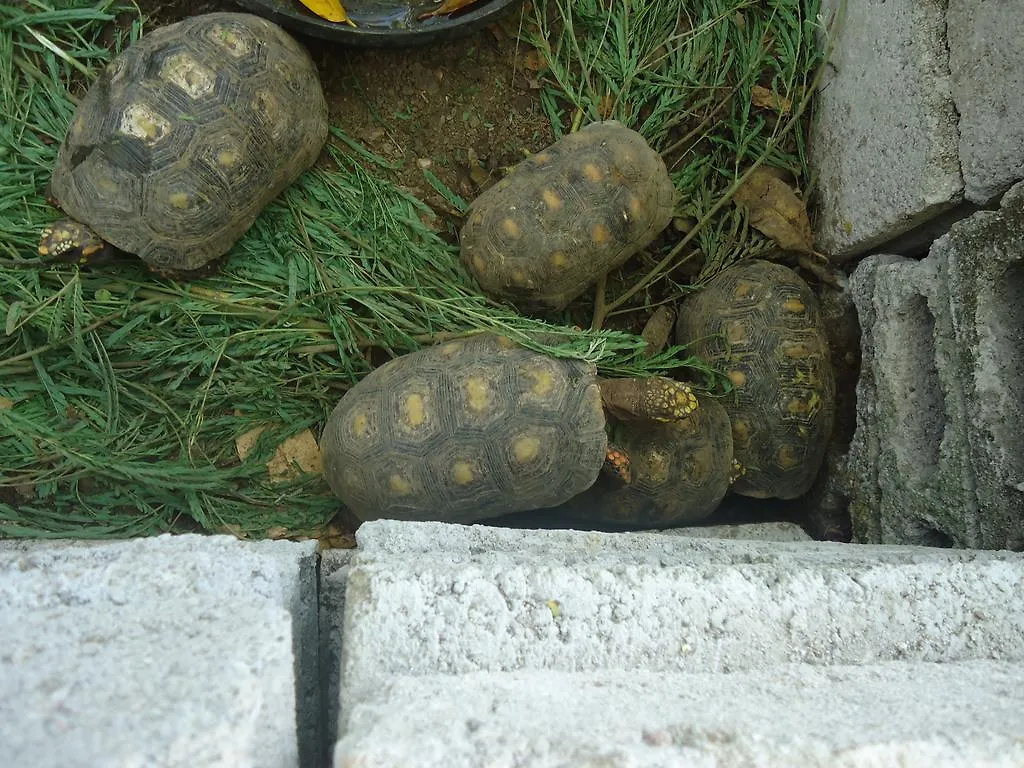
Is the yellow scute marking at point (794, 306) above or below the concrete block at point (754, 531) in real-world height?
above

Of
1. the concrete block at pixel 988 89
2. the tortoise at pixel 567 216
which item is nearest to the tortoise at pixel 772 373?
the tortoise at pixel 567 216

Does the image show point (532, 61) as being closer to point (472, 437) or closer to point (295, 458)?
point (472, 437)

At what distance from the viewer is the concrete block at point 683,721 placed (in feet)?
3.33

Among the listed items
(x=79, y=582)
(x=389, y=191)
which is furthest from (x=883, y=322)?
(x=79, y=582)

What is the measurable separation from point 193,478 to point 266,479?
25 centimetres

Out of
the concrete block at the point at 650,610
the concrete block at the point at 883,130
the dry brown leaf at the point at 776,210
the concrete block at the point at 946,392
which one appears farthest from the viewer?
the dry brown leaf at the point at 776,210

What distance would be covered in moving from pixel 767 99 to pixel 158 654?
2719mm

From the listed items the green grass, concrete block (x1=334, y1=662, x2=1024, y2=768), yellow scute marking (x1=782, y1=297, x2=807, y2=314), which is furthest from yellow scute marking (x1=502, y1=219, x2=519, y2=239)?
concrete block (x1=334, y1=662, x2=1024, y2=768)

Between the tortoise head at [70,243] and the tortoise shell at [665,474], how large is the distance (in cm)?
172

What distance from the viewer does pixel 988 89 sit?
1971mm

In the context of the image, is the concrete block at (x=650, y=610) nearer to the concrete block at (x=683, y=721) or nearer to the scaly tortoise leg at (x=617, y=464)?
the concrete block at (x=683, y=721)

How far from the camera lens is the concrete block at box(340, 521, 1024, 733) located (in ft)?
4.22

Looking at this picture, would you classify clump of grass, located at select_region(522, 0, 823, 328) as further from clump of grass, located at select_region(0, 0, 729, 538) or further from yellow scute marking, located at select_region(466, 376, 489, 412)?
yellow scute marking, located at select_region(466, 376, 489, 412)

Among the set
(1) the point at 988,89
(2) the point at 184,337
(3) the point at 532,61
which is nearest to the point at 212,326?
(2) the point at 184,337
